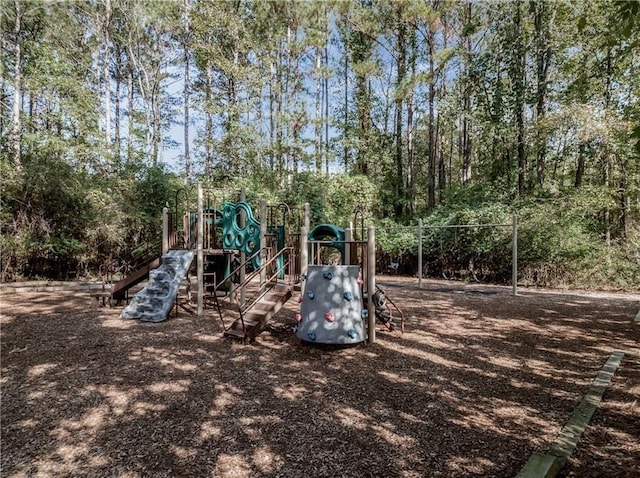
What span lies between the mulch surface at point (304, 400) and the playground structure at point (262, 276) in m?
0.40

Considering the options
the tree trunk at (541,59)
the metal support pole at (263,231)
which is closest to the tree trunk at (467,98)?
the tree trunk at (541,59)

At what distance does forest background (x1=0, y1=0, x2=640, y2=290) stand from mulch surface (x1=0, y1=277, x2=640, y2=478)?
21.4 feet

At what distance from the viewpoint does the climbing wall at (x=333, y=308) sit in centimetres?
532

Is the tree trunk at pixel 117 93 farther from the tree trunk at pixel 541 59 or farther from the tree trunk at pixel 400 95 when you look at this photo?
the tree trunk at pixel 541 59

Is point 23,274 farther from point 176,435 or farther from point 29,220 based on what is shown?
point 176,435

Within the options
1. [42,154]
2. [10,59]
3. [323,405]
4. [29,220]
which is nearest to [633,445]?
[323,405]

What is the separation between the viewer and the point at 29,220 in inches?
468

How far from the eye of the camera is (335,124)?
21.4m

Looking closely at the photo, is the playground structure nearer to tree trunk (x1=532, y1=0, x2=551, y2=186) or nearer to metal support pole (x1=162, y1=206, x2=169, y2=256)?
metal support pole (x1=162, y1=206, x2=169, y2=256)

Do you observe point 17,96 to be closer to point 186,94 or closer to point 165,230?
point 186,94

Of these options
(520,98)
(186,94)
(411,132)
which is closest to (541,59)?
(520,98)

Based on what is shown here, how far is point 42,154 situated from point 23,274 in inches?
163

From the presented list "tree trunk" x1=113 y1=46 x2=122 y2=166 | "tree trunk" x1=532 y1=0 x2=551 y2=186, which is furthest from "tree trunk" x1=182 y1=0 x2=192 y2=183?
"tree trunk" x1=532 y1=0 x2=551 y2=186

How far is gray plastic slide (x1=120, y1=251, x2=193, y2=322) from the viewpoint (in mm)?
7484
